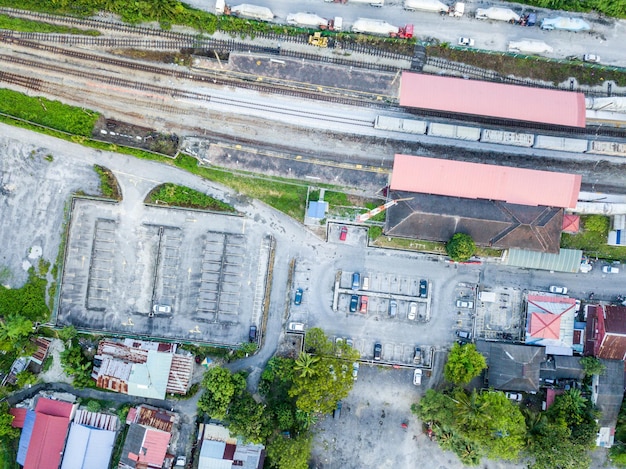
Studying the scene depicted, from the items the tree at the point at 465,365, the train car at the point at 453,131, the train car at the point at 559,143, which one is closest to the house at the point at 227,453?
the tree at the point at 465,365

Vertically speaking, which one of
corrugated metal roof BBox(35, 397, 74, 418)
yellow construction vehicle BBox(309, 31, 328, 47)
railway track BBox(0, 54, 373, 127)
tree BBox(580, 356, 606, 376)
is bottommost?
corrugated metal roof BBox(35, 397, 74, 418)

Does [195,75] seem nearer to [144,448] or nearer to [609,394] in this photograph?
[144,448]

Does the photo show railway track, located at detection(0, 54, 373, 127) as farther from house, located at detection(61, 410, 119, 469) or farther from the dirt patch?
house, located at detection(61, 410, 119, 469)

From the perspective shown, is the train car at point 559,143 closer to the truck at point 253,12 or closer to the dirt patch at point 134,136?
the truck at point 253,12

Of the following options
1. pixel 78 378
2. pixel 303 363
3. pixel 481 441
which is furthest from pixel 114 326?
pixel 481 441

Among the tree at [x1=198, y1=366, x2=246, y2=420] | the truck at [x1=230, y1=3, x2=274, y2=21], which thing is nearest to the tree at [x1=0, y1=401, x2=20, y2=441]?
the tree at [x1=198, y1=366, x2=246, y2=420]

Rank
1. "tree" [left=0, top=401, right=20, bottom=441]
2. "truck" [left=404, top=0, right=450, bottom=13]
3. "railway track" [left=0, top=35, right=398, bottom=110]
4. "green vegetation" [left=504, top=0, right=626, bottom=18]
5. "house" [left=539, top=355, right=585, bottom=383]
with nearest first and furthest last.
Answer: "tree" [left=0, top=401, right=20, bottom=441]
"house" [left=539, top=355, right=585, bottom=383]
"truck" [left=404, top=0, right=450, bottom=13]
"green vegetation" [left=504, top=0, right=626, bottom=18]
"railway track" [left=0, top=35, right=398, bottom=110]

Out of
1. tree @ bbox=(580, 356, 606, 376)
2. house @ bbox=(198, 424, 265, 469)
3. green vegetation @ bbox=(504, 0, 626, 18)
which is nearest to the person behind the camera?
house @ bbox=(198, 424, 265, 469)

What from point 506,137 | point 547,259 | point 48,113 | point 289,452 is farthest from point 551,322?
point 48,113
